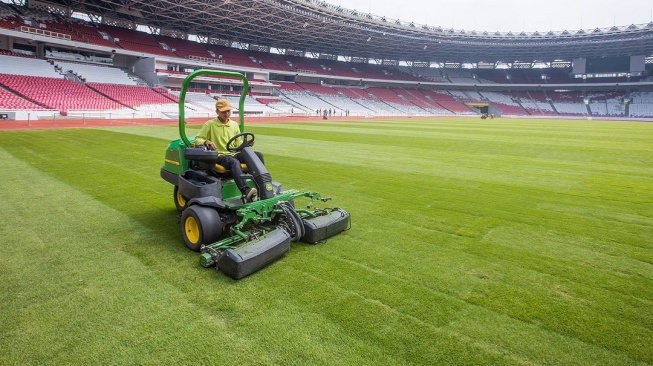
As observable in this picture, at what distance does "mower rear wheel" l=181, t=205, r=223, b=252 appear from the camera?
454 centimetres

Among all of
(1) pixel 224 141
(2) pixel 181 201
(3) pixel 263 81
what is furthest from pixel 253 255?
(3) pixel 263 81

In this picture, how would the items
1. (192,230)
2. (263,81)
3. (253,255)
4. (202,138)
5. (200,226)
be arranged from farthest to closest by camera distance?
(263,81) → (202,138) → (192,230) → (200,226) → (253,255)

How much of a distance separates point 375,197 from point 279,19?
4435 centimetres

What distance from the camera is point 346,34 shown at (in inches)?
2202

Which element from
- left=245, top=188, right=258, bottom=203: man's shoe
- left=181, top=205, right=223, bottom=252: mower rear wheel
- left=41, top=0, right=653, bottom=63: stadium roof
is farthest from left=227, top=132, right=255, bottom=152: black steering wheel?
left=41, top=0, right=653, bottom=63: stadium roof

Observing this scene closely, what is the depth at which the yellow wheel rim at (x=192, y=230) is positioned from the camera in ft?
15.4

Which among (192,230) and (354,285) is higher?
(192,230)

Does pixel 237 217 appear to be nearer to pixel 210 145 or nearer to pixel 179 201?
pixel 210 145

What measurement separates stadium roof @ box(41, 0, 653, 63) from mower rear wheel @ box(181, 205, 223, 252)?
130 feet

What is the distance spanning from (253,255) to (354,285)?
1.08 meters

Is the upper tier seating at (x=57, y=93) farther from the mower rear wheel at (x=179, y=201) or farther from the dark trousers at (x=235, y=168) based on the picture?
the dark trousers at (x=235, y=168)

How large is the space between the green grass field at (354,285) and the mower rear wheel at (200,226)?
21cm

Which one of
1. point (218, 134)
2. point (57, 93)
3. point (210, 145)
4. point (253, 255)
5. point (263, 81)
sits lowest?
point (253, 255)

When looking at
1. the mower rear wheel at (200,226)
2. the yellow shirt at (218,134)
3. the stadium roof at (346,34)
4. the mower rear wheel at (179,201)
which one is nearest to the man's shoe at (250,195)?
the mower rear wheel at (200,226)
